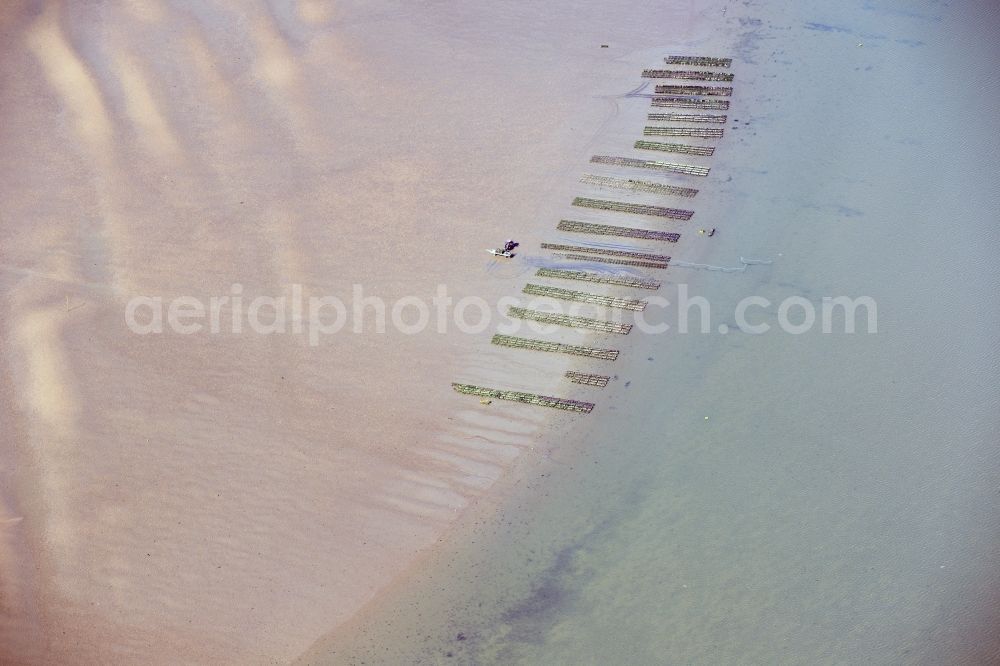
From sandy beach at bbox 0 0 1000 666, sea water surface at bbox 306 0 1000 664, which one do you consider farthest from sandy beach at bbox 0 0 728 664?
sea water surface at bbox 306 0 1000 664

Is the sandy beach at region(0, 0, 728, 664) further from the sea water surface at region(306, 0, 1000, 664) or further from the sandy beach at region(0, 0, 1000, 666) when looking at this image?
the sea water surface at region(306, 0, 1000, 664)

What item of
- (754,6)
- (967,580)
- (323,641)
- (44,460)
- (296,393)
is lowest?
(323,641)

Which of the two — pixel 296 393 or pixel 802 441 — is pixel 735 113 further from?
pixel 296 393

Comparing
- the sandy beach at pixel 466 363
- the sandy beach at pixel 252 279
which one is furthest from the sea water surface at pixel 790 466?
the sandy beach at pixel 252 279

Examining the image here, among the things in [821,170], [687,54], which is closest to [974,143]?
[821,170]

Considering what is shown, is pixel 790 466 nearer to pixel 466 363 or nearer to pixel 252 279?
pixel 466 363

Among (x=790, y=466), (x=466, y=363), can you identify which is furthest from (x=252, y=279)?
(x=790, y=466)
